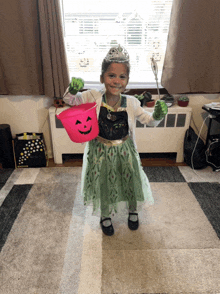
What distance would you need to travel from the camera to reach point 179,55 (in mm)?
2074

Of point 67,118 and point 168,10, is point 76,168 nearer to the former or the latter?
point 67,118

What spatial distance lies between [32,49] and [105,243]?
1.77 metres

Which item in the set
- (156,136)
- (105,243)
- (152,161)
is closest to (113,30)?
(156,136)

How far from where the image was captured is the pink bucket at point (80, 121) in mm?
1096

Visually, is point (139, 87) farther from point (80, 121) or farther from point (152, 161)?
point (80, 121)

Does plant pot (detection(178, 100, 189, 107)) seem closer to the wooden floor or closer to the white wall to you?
the white wall

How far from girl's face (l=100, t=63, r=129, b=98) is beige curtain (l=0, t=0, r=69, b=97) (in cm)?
105

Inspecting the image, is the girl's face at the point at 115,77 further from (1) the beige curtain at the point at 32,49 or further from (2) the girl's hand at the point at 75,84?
(1) the beige curtain at the point at 32,49

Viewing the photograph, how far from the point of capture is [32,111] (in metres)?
2.43

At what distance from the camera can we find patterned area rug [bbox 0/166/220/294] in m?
1.25

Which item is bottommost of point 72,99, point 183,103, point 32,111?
point 32,111

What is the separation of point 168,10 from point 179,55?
0.47 m

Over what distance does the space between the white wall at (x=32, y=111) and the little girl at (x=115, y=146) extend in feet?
3.89
